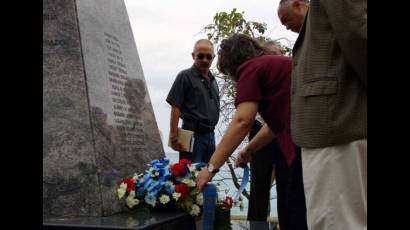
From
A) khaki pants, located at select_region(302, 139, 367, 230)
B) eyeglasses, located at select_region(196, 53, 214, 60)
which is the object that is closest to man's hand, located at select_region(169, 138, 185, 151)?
eyeglasses, located at select_region(196, 53, 214, 60)

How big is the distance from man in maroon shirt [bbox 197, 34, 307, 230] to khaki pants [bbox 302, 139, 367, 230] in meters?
0.55

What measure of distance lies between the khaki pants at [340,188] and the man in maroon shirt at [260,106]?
55 cm

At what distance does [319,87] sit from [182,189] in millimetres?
1633

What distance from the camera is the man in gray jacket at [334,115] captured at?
1.75m

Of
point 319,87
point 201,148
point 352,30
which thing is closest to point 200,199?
point 201,148

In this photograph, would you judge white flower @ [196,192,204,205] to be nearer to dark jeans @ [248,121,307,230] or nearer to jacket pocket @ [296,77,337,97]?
dark jeans @ [248,121,307,230]

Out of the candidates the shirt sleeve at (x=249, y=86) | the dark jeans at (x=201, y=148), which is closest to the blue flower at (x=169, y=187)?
the shirt sleeve at (x=249, y=86)

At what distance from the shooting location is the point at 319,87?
1865 millimetres

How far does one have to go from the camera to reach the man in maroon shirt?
95.2 inches

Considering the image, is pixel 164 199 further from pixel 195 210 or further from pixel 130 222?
pixel 130 222

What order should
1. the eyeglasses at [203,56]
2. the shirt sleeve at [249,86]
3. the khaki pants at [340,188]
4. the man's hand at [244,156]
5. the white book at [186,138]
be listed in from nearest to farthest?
1. the khaki pants at [340,188]
2. the shirt sleeve at [249,86]
3. the man's hand at [244,156]
4. the white book at [186,138]
5. the eyeglasses at [203,56]

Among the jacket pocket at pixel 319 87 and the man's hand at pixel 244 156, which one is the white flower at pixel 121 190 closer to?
the man's hand at pixel 244 156
